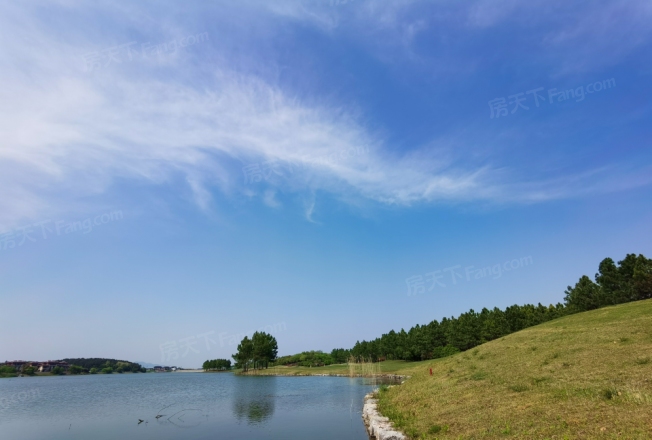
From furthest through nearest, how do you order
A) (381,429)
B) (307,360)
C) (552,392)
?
(307,360) < (381,429) < (552,392)

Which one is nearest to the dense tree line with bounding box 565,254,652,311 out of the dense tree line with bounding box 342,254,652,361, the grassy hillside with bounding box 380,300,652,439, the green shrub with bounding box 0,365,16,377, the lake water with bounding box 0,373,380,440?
the dense tree line with bounding box 342,254,652,361

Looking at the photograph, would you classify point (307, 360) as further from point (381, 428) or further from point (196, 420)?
point (381, 428)

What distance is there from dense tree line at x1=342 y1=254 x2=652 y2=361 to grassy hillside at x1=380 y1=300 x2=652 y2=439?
39.9 m

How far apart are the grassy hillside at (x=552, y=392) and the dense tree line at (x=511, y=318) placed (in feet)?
131

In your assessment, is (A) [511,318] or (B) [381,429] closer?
(B) [381,429]

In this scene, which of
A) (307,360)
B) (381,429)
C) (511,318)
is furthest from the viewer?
(307,360)

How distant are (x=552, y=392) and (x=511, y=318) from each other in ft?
240

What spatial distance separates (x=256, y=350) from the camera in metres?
127

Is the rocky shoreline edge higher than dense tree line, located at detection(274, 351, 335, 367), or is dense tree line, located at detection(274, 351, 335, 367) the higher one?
the rocky shoreline edge

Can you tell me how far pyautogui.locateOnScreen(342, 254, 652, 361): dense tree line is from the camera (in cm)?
6272

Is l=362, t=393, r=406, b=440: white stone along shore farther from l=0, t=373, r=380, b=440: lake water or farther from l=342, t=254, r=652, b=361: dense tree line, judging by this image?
l=342, t=254, r=652, b=361: dense tree line

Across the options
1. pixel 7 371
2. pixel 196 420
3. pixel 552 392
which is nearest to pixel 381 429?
pixel 552 392

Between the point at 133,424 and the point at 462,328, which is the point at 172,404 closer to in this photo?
the point at 133,424

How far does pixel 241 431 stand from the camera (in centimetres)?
2730
